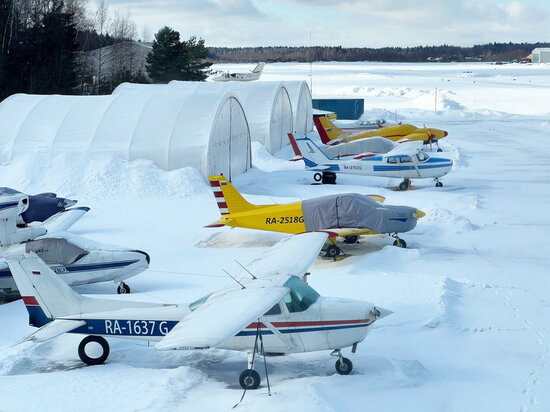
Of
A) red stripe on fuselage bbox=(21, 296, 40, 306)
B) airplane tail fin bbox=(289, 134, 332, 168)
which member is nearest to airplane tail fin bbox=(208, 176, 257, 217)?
red stripe on fuselage bbox=(21, 296, 40, 306)

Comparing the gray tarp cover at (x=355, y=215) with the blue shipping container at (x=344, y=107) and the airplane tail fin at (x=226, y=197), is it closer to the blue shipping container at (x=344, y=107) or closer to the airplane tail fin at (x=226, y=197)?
the airplane tail fin at (x=226, y=197)

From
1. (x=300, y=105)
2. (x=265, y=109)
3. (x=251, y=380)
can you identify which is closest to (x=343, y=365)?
(x=251, y=380)

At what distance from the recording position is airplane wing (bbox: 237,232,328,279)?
10516 mm

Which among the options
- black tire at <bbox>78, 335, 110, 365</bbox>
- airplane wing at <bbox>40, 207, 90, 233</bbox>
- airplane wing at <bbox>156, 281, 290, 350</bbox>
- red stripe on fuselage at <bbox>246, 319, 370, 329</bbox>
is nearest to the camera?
airplane wing at <bbox>156, 281, 290, 350</bbox>

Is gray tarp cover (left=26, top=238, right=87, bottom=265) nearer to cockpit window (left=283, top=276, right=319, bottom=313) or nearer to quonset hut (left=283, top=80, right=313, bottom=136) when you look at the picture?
cockpit window (left=283, top=276, right=319, bottom=313)

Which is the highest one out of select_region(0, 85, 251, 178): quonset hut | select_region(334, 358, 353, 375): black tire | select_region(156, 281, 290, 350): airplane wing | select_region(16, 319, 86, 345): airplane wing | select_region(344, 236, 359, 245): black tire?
select_region(0, 85, 251, 178): quonset hut

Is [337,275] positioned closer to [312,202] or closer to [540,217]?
[312,202]

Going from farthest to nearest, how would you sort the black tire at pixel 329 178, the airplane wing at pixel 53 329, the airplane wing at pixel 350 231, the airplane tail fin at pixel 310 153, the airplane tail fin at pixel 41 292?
the black tire at pixel 329 178, the airplane tail fin at pixel 310 153, the airplane wing at pixel 350 231, the airplane tail fin at pixel 41 292, the airplane wing at pixel 53 329

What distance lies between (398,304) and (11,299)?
7.29 metres

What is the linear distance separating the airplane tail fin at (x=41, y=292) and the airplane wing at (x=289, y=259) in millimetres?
2480

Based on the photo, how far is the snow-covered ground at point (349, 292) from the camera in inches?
361

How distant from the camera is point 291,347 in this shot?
9.90 m

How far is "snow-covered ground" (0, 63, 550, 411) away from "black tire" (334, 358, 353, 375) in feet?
0.35

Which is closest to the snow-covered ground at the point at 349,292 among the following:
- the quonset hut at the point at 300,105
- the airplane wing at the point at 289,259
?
the airplane wing at the point at 289,259
